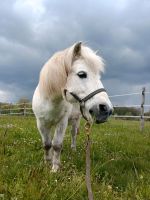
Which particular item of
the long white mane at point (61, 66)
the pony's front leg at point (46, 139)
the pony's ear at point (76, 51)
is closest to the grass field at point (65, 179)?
the pony's front leg at point (46, 139)

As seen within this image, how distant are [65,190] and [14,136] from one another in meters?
5.23

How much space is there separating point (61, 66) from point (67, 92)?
1.42 feet

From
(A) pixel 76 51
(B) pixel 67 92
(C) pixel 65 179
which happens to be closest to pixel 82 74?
(B) pixel 67 92

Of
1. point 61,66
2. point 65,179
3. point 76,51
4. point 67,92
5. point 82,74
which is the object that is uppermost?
point 76,51

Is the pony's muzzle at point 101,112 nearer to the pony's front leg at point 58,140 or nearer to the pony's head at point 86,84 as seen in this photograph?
the pony's head at point 86,84

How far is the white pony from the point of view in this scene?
509 centimetres

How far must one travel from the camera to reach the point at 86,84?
17.5ft

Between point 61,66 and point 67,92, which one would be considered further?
point 61,66

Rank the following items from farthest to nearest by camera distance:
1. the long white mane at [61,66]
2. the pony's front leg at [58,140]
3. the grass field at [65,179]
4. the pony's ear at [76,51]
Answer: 1. the pony's front leg at [58,140]
2. the pony's ear at [76,51]
3. the long white mane at [61,66]
4. the grass field at [65,179]

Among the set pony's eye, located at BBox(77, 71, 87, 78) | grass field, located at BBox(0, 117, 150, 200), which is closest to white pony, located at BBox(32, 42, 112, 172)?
pony's eye, located at BBox(77, 71, 87, 78)

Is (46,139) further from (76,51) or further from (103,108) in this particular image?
(103,108)

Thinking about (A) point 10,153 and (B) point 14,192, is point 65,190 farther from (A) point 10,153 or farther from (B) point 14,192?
(A) point 10,153

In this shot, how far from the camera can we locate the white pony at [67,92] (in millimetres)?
5094

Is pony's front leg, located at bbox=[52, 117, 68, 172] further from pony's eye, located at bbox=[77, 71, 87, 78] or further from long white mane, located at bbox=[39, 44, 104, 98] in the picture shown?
pony's eye, located at bbox=[77, 71, 87, 78]
